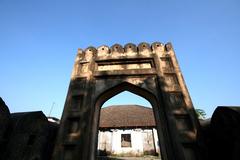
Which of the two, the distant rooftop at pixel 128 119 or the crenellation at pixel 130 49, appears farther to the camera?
the distant rooftop at pixel 128 119

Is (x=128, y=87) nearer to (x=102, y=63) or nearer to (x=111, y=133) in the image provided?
(x=102, y=63)

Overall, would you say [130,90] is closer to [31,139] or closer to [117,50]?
[117,50]

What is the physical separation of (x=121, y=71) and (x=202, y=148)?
3609 millimetres

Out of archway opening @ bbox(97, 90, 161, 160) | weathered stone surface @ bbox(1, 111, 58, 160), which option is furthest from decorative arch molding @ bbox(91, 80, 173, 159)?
archway opening @ bbox(97, 90, 161, 160)

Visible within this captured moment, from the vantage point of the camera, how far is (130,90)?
5746 mm

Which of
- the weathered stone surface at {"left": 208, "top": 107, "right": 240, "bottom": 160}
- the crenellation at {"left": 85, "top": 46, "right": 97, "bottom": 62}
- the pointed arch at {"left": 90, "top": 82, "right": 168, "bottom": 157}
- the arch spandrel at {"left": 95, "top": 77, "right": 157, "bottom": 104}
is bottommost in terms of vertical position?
the weathered stone surface at {"left": 208, "top": 107, "right": 240, "bottom": 160}

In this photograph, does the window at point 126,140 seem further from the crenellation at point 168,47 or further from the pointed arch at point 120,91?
the crenellation at point 168,47

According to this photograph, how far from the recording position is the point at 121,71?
5688 mm

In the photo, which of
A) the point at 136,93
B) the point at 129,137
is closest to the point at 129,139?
the point at 129,137

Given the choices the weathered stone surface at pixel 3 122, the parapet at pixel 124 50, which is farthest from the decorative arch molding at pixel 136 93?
the weathered stone surface at pixel 3 122

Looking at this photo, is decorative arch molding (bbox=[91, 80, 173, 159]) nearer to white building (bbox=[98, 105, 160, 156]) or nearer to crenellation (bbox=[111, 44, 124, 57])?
crenellation (bbox=[111, 44, 124, 57])

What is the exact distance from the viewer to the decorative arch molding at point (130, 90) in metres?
4.25

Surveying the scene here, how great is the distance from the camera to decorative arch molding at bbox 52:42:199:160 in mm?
4250

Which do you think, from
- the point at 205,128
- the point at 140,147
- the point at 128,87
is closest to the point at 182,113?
the point at 205,128
